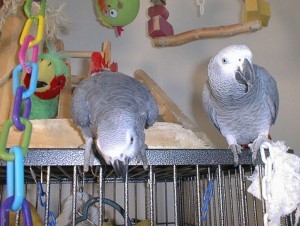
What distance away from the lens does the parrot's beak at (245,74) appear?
0.93m

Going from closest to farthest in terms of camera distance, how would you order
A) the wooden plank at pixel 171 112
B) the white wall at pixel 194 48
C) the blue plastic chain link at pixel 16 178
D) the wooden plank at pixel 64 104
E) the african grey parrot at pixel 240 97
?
the blue plastic chain link at pixel 16 178 < the african grey parrot at pixel 240 97 < the wooden plank at pixel 64 104 < the wooden plank at pixel 171 112 < the white wall at pixel 194 48

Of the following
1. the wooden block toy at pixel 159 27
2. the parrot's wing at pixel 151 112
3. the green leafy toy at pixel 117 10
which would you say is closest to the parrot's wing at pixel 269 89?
the parrot's wing at pixel 151 112

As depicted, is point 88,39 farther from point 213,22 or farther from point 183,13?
point 213,22

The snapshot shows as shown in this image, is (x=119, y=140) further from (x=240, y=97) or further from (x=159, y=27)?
(x=159, y=27)

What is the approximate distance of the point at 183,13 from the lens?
2178 mm

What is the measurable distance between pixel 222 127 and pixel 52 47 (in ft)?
2.35

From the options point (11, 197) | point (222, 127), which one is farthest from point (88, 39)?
point (11, 197)

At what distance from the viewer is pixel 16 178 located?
54 centimetres

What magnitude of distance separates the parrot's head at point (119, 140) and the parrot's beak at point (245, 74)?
385mm

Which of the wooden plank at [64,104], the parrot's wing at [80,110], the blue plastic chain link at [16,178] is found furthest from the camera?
the wooden plank at [64,104]

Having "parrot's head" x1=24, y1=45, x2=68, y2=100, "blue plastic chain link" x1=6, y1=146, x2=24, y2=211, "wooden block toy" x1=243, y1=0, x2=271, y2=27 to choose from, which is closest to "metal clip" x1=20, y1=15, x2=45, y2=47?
"blue plastic chain link" x1=6, y1=146, x2=24, y2=211

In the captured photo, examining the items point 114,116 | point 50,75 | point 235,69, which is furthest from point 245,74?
point 50,75

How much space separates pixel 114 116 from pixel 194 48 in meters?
1.51

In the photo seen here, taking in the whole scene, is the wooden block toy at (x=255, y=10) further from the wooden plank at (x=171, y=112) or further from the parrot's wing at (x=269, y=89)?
the wooden plank at (x=171, y=112)
